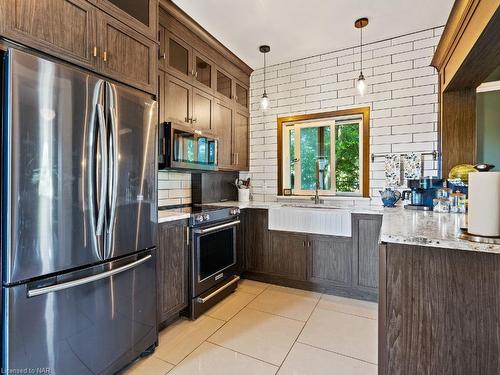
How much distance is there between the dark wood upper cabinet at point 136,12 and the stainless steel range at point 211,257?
4.78 ft

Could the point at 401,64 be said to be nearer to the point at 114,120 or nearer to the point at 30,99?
the point at 114,120

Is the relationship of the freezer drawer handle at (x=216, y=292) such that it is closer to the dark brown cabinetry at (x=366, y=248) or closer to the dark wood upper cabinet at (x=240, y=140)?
the dark brown cabinetry at (x=366, y=248)

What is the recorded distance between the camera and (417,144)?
2.94 metres

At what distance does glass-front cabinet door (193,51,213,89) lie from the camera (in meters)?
2.90

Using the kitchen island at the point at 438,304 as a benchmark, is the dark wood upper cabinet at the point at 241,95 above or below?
above

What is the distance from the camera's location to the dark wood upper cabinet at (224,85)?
3.32m

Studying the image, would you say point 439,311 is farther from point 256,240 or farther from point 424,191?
point 256,240

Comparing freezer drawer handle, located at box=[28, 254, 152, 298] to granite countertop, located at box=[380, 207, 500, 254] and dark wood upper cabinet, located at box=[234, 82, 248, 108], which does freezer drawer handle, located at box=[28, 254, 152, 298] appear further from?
dark wood upper cabinet, located at box=[234, 82, 248, 108]

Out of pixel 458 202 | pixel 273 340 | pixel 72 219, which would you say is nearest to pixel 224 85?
pixel 72 219

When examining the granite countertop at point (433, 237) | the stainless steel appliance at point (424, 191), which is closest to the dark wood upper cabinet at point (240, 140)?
the stainless steel appliance at point (424, 191)

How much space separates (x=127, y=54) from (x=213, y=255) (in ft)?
5.98

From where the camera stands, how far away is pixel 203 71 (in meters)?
3.03

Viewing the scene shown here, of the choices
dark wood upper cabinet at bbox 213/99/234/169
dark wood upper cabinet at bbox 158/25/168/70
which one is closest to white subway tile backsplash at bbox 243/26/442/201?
dark wood upper cabinet at bbox 213/99/234/169

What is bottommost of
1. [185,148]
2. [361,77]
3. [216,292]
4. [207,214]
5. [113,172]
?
[216,292]
